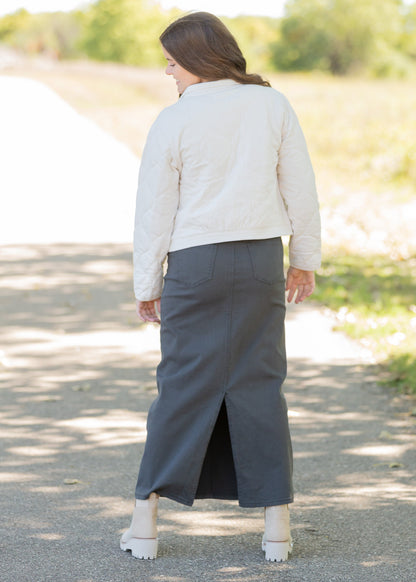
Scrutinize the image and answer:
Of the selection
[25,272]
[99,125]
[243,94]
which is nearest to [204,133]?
[243,94]

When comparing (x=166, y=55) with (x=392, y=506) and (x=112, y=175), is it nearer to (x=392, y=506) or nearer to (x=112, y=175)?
(x=392, y=506)

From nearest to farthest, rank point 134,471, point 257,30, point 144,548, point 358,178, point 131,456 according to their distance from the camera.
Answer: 1. point 144,548
2. point 134,471
3. point 131,456
4. point 358,178
5. point 257,30

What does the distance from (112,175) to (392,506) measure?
39.5 feet

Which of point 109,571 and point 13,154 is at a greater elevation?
point 13,154

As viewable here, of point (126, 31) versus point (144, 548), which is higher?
point (126, 31)

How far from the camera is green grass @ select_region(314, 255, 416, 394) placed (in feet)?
21.1

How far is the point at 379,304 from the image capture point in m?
8.26

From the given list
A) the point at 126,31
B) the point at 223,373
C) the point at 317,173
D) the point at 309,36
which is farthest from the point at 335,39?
the point at 223,373

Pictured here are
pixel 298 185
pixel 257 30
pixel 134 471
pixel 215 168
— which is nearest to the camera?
pixel 215 168

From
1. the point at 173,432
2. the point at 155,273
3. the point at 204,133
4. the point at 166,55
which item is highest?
the point at 166,55

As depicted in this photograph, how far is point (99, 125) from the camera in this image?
23703 mm

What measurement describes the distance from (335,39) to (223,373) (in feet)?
290

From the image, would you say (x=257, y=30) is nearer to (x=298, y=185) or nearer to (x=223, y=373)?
(x=298, y=185)

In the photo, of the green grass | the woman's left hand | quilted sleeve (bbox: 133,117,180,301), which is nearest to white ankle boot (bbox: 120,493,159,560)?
the woman's left hand
